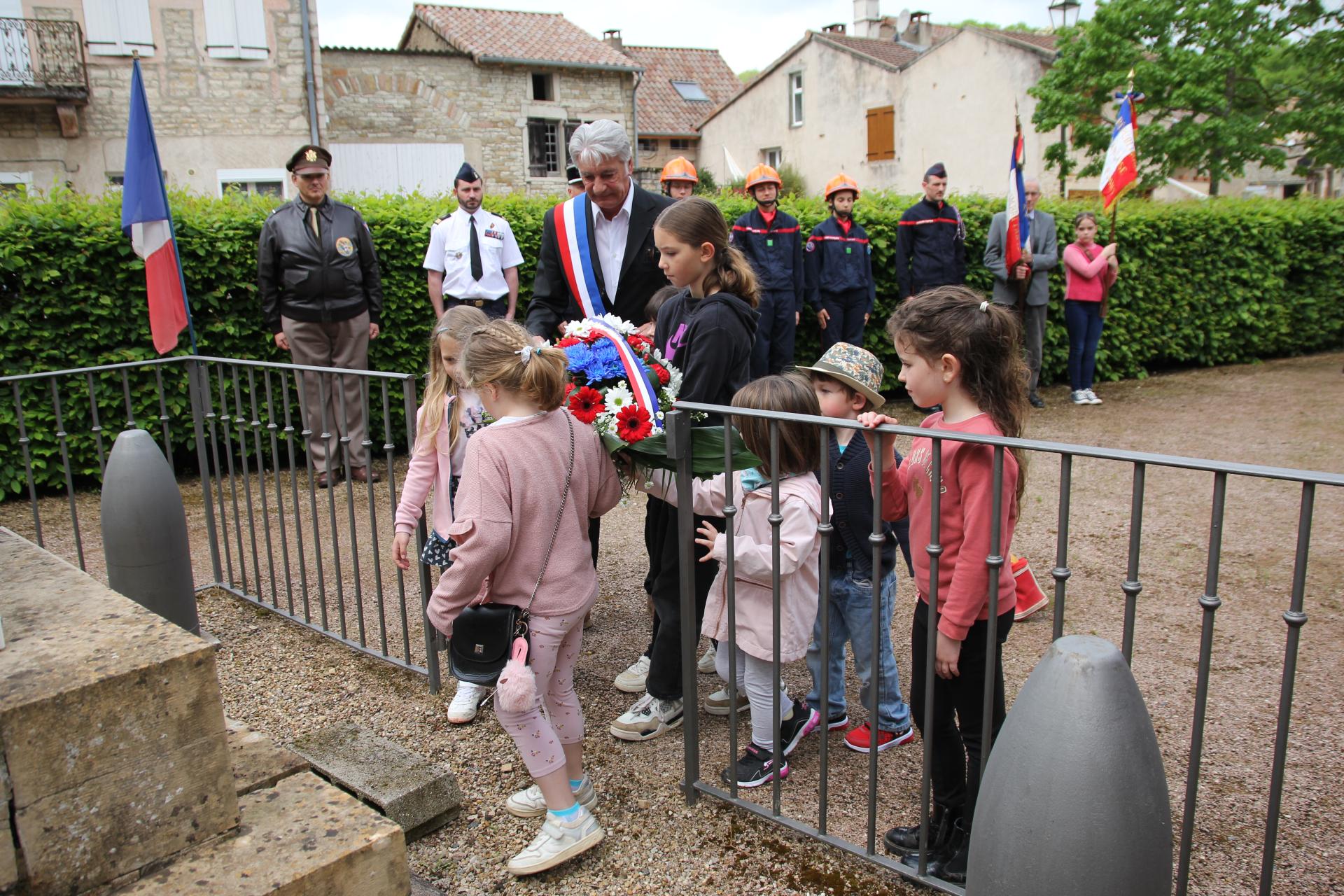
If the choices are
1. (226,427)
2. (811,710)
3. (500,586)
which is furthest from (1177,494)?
(226,427)

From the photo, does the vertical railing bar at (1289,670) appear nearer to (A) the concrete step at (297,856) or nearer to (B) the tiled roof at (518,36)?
(A) the concrete step at (297,856)

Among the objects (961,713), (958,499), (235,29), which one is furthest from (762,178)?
(235,29)

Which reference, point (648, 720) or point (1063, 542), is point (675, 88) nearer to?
point (648, 720)

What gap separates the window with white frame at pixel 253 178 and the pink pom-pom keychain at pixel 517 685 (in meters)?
20.2

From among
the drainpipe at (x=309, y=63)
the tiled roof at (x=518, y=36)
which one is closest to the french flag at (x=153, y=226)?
the drainpipe at (x=309, y=63)

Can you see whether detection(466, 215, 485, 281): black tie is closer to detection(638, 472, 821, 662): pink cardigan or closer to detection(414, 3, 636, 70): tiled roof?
detection(638, 472, 821, 662): pink cardigan

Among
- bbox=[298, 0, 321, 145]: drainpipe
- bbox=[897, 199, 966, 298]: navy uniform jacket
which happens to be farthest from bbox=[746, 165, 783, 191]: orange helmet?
bbox=[298, 0, 321, 145]: drainpipe

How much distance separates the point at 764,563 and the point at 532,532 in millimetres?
687

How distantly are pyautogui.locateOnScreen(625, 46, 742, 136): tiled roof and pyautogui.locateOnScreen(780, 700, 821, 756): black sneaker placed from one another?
127 feet

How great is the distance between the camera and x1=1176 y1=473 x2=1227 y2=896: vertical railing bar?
6.38ft

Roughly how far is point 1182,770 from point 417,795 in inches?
95.5

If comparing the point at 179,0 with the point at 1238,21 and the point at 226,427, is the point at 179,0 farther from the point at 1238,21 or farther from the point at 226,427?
the point at 1238,21

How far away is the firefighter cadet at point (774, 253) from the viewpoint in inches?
337

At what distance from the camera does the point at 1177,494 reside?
259 inches
